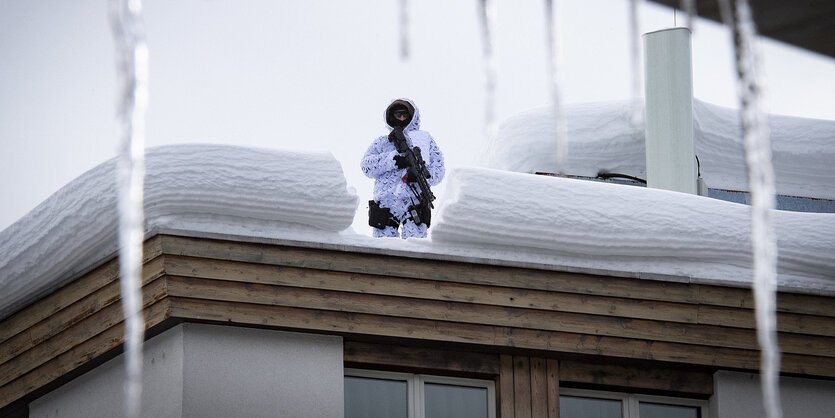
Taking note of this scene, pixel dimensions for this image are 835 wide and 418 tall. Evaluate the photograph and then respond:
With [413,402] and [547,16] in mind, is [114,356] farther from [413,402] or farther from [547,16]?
[547,16]

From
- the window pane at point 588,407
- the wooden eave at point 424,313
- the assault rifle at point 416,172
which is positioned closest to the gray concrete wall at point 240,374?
the wooden eave at point 424,313

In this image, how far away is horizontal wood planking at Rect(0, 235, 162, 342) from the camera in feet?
24.1

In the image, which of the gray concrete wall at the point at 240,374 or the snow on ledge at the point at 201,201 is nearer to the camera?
the gray concrete wall at the point at 240,374

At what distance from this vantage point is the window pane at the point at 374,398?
25.2 feet

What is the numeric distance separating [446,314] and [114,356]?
204 cm

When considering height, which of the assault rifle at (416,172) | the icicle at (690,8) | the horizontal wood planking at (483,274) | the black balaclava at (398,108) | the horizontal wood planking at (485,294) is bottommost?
the icicle at (690,8)

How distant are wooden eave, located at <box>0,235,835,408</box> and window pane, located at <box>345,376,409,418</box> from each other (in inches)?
7.4

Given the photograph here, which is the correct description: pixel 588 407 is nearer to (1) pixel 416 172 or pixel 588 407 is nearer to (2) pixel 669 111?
(1) pixel 416 172

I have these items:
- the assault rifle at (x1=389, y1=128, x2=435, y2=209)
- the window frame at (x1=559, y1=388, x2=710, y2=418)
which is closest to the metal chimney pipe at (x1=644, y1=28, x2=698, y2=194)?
the assault rifle at (x1=389, y1=128, x2=435, y2=209)

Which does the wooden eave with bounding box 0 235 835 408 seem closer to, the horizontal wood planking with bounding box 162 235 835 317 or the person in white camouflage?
the horizontal wood planking with bounding box 162 235 835 317

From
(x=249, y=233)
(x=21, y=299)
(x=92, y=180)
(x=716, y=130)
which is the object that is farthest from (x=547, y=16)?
(x=716, y=130)

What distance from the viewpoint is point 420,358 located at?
777cm

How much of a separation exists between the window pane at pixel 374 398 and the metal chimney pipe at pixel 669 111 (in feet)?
11.5

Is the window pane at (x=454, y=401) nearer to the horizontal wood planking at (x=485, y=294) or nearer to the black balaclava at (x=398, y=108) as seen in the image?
the horizontal wood planking at (x=485, y=294)
